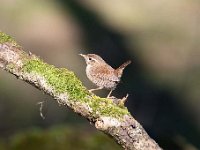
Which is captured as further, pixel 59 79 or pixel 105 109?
pixel 59 79

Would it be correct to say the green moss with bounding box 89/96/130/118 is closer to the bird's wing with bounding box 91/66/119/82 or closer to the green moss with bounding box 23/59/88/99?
the green moss with bounding box 23/59/88/99

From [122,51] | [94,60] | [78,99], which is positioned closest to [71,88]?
[78,99]

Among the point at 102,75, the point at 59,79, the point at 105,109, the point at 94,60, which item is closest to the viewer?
the point at 105,109

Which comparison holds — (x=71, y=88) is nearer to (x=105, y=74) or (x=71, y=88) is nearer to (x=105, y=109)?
(x=105, y=109)

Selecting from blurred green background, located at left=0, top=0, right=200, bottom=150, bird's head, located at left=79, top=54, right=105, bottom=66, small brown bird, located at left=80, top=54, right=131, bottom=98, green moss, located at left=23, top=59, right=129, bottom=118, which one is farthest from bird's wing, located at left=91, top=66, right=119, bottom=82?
blurred green background, located at left=0, top=0, right=200, bottom=150

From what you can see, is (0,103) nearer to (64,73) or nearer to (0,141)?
(0,141)

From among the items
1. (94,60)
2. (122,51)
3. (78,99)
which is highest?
(122,51)

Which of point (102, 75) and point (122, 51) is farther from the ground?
point (122, 51)
